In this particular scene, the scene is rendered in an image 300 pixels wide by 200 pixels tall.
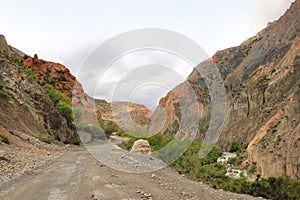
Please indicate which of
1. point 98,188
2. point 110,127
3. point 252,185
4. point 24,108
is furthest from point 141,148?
point 110,127

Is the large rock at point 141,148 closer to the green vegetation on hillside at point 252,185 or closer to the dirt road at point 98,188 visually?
the green vegetation on hillside at point 252,185

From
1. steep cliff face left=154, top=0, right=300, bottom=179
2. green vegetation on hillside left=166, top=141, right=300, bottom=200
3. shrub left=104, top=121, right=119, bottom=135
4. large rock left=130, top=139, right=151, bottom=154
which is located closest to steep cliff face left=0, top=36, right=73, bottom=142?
shrub left=104, top=121, right=119, bottom=135

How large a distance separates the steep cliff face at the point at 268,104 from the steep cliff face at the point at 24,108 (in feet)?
47.3

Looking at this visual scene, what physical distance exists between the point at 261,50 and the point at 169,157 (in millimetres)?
88191

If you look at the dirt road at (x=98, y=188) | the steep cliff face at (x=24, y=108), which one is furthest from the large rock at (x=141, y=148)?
the dirt road at (x=98, y=188)

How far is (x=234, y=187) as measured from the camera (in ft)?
53.9

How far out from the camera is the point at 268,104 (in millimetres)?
59500

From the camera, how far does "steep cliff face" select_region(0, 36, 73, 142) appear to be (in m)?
29.5

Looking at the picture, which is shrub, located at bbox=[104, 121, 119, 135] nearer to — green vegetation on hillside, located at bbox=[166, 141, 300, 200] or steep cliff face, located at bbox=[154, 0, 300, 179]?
steep cliff face, located at bbox=[154, 0, 300, 179]

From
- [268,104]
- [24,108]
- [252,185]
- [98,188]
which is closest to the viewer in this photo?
[98,188]

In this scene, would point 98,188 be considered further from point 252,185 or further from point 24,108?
point 24,108

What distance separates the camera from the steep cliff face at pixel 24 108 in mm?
29547

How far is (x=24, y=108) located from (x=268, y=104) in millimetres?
45558

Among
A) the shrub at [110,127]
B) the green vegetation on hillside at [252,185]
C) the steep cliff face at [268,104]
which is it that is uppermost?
the steep cliff face at [268,104]
